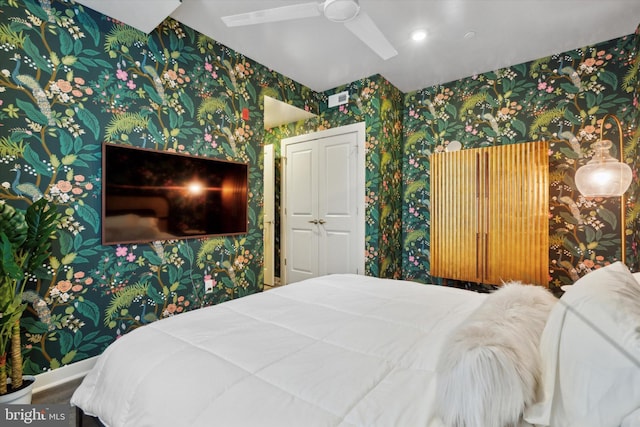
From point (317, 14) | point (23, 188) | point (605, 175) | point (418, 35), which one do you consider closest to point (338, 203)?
point (418, 35)

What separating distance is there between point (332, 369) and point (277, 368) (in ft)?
0.57

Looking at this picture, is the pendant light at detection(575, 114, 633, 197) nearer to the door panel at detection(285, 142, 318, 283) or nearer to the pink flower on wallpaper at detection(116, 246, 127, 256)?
the door panel at detection(285, 142, 318, 283)

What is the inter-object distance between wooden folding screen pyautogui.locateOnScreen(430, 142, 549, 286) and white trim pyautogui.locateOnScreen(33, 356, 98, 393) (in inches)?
127

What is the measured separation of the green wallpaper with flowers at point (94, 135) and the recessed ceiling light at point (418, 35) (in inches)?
69.9

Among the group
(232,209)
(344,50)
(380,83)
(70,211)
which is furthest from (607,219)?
(70,211)

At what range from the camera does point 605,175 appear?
1808 millimetres

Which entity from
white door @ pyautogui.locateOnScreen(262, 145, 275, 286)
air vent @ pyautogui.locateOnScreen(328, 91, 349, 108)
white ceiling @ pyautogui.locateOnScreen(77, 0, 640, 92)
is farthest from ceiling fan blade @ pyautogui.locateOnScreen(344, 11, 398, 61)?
white door @ pyautogui.locateOnScreen(262, 145, 275, 286)

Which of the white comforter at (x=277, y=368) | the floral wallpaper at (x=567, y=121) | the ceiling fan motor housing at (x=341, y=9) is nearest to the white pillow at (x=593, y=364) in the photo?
the white comforter at (x=277, y=368)

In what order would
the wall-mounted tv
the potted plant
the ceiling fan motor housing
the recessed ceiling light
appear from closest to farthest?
1. the potted plant
2. the ceiling fan motor housing
3. the wall-mounted tv
4. the recessed ceiling light

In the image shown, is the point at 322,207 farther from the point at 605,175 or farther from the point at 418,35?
the point at 605,175

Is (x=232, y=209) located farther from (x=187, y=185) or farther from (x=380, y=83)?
(x=380, y=83)

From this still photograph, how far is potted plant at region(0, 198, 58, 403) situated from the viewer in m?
1.48

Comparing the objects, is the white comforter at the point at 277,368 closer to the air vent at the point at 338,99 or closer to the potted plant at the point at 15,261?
the potted plant at the point at 15,261

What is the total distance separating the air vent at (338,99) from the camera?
3652 mm
